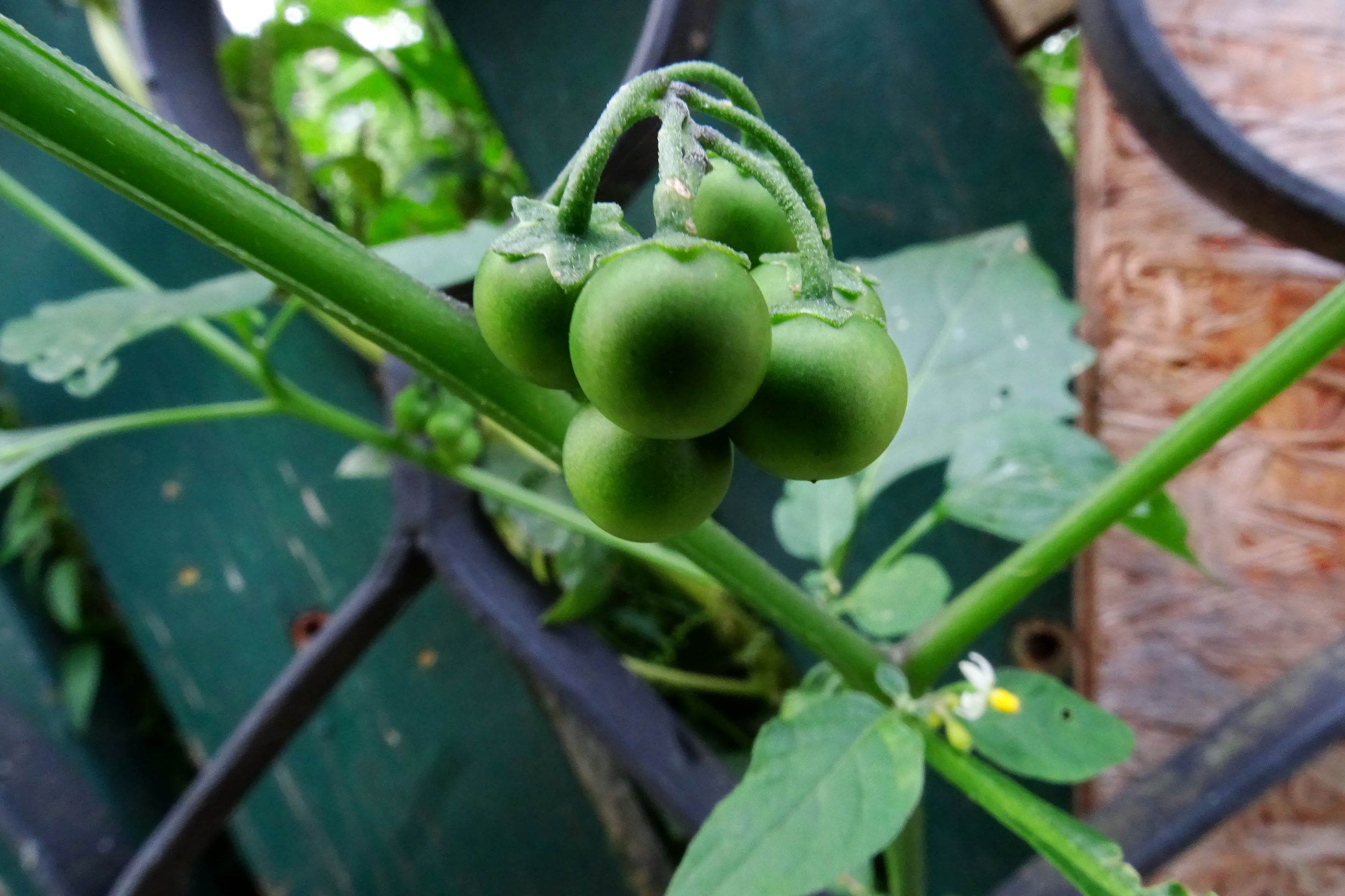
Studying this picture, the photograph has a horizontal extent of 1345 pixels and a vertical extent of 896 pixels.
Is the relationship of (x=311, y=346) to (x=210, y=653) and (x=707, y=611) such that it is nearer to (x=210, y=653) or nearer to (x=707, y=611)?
(x=210, y=653)

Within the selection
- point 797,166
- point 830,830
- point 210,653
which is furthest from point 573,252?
point 210,653

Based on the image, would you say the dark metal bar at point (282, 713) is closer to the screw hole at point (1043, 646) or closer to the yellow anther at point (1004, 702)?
the yellow anther at point (1004, 702)

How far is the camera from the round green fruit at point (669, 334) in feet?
0.69

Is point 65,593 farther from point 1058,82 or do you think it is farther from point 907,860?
point 1058,82

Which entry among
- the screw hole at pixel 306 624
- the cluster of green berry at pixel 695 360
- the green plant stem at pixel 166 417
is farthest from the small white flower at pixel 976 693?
the screw hole at pixel 306 624

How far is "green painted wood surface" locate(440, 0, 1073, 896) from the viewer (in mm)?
889

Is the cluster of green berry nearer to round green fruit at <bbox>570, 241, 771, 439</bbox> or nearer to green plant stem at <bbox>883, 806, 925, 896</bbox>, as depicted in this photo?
round green fruit at <bbox>570, 241, 771, 439</bbox>

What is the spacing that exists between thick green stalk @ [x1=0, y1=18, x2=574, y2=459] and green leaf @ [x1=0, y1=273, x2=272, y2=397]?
0.67 ft

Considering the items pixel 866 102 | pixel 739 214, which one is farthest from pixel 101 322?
pixel 866 102

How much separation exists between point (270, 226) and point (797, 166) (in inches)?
6.7

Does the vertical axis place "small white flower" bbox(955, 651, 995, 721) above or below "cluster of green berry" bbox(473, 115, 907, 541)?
below

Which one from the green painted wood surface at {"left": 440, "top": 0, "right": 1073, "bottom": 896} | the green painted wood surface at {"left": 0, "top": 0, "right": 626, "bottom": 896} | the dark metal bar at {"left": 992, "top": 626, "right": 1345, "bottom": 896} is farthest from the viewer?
the green painted wood surface at {"left": 0, "top": 0, "right": 626, "bottom": 896}

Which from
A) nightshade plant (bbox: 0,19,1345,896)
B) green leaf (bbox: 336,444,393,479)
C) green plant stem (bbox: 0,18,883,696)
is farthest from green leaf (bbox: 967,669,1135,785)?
green leaf (bbox: 336,444,393,479)

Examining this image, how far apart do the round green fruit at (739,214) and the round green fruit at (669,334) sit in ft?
0.25
